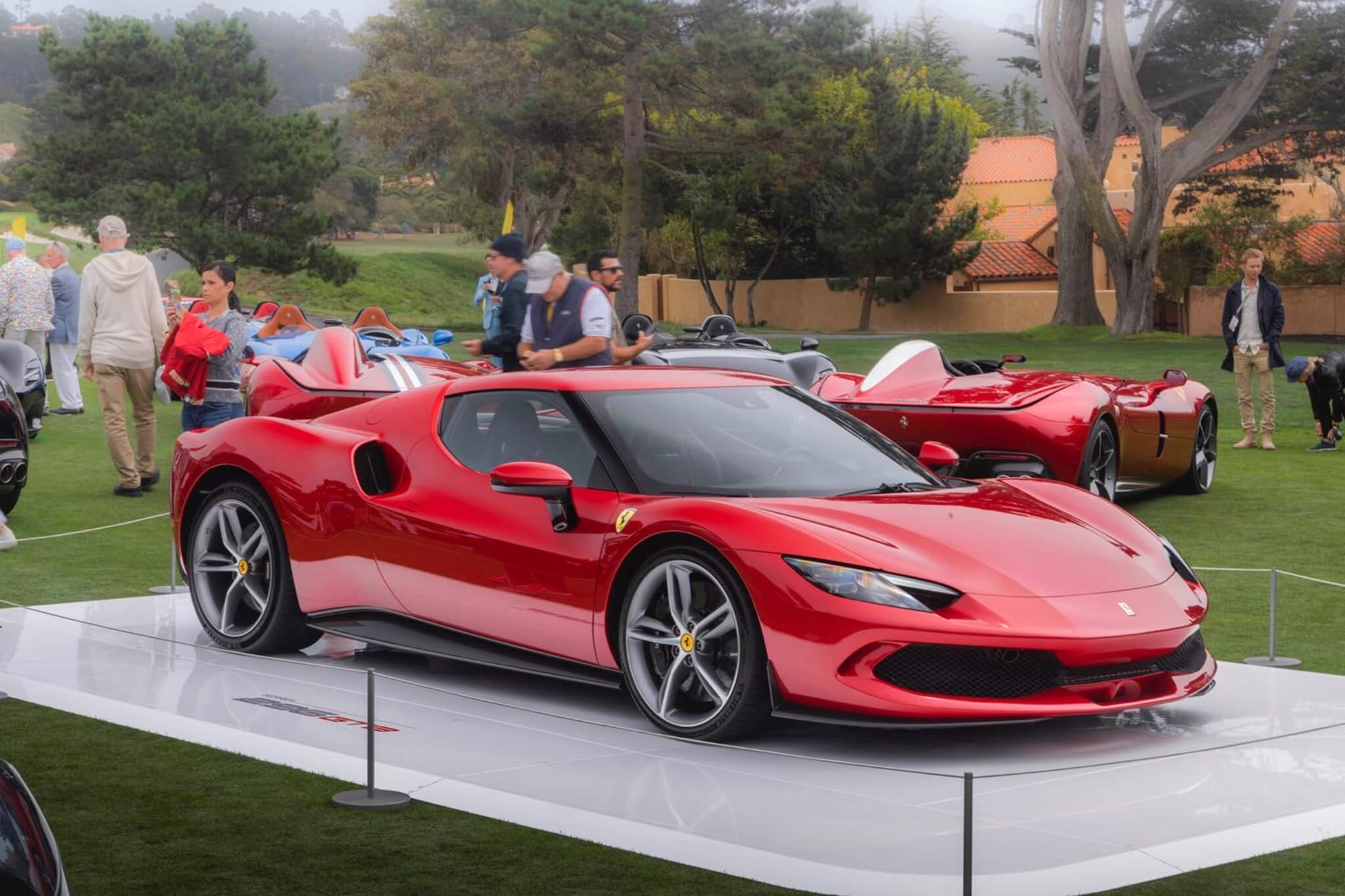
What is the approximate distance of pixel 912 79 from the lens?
4107 inches

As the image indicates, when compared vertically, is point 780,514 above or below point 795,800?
above

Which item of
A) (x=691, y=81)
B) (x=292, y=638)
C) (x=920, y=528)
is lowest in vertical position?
(x=292, y=638)

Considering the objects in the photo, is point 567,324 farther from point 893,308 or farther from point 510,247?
point 893,308

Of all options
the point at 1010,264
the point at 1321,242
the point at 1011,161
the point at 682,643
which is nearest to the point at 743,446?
the point at 682,643

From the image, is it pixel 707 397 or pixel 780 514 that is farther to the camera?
pixel 707 397

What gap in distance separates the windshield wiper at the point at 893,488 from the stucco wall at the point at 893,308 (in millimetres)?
58841

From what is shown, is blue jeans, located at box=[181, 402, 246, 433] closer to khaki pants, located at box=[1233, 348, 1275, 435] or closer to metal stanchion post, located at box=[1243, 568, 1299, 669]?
metal stanchion post, located at box=[1243, 568, 1299, 669]

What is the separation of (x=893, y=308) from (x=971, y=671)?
65988 mm

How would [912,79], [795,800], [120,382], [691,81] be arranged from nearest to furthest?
Result: [795,800]
[120,382]
[691,81]
[912,79]

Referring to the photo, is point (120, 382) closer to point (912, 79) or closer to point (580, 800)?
point (580, 800)

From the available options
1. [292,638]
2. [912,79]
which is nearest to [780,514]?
[292,638]

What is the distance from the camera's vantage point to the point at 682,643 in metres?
5.93

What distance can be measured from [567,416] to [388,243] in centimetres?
12079

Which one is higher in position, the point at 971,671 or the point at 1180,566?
the point at 1180,566
